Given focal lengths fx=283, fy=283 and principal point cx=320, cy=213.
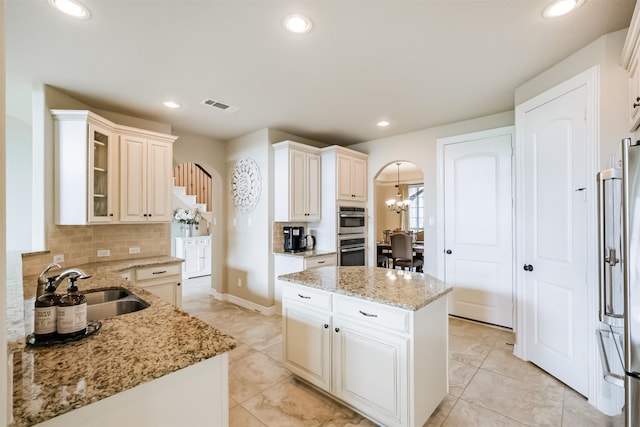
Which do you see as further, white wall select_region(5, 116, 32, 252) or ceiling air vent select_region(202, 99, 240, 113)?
white wall select_region(5, 116, 32, 252)

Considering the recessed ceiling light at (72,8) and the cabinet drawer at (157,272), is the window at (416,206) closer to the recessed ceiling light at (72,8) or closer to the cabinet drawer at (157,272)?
the cabinet drawer at (157,272)

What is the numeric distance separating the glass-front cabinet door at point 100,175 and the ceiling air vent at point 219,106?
1059 mm

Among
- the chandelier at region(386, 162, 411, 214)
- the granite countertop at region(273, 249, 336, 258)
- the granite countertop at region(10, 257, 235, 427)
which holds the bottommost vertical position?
the granite countertop at region(273, 249, 336, 258)

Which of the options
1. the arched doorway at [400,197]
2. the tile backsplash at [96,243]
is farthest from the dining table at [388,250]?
the tile backsplash at [96,243]

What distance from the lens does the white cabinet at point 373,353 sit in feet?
5.34

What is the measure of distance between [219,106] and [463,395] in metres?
3.55

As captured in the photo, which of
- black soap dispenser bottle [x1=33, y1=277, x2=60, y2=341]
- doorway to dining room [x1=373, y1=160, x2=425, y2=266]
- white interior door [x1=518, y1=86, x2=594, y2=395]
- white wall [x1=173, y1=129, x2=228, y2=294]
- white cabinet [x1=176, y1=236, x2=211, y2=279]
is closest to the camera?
black soap dispenser bottle [x1=33, y1=277, x2=60, y2=341]

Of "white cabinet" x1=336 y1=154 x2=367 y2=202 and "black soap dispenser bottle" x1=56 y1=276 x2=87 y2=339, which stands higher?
"white cabinet" x1=336 y1=154 x2=367 y2=202

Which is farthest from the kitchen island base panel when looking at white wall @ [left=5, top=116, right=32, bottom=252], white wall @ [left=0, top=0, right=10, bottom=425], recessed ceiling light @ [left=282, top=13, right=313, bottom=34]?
white wall @ [left=5, top=116, right=32, bottom=252]

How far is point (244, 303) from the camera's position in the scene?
14.2 ft

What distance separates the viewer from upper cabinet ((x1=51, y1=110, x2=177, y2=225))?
8.79 ft

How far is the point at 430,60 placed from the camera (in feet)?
7.36

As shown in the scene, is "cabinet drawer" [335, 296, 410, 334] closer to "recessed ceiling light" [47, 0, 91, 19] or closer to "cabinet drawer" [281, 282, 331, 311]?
"cabinet drawer" [281, 282, 331, 311]

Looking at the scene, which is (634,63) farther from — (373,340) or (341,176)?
(341,176)
